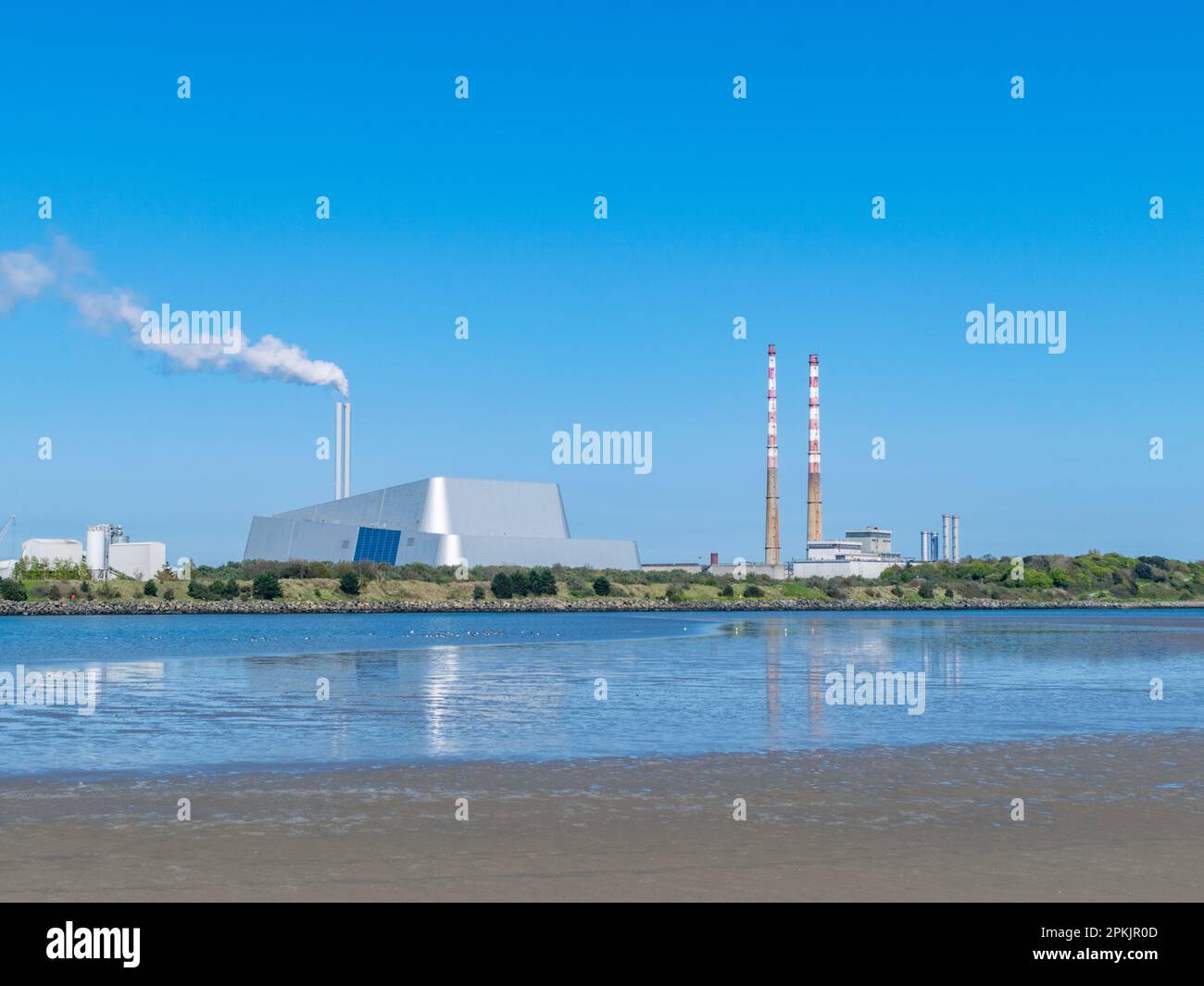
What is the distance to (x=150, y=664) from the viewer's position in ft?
102

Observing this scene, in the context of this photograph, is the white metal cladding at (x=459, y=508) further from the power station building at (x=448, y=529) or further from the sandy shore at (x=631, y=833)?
the sandy shore at (x=631, y=833)

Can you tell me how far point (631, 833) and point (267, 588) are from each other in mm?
89676

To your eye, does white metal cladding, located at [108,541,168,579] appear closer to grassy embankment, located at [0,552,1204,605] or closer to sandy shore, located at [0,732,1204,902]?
grassy embankment, located at [0,552,1204,605]

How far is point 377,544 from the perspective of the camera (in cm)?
11150

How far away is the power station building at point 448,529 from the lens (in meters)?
108

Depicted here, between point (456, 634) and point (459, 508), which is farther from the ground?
point (459, 508)

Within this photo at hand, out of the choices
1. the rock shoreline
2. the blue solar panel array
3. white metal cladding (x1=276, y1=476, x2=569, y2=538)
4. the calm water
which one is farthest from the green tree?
the calm water

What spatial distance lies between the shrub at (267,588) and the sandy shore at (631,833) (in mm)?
85222

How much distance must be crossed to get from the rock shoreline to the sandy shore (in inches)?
2975

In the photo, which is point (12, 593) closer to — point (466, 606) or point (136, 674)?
point (466, 606)

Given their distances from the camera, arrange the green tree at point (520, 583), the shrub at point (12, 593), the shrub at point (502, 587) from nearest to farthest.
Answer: the shrub at point (12, 593), the shrub at point (502, 587), the green tree at point (520, 583)

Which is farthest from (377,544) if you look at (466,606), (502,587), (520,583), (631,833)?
(631,833)

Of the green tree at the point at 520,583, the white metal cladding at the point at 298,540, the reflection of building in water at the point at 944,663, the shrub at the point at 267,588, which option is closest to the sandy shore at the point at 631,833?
the reflection of building in water at the point at 944,663
